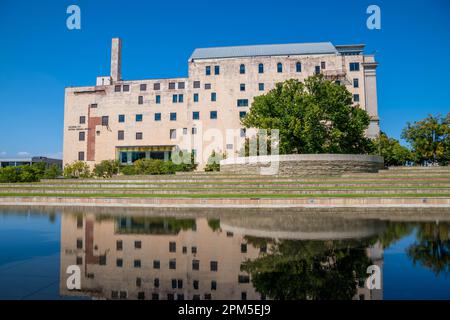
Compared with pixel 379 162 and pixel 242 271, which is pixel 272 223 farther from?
pixel 379 162

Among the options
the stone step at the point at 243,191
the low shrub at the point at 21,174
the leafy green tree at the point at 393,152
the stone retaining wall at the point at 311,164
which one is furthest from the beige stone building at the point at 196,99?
the stone step at the point at 243,191

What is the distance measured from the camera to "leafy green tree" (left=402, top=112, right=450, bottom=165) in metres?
41.1

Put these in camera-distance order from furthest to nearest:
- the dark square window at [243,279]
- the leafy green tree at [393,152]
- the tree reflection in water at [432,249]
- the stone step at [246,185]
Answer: the leafy green tree at [393,152]
the stone step at [246,185]
the tree reflection in water at [432,249]
the dark square window at [243,279]

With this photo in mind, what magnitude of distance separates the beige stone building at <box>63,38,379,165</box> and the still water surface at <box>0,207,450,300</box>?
37905 millimetres

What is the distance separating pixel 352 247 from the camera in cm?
845

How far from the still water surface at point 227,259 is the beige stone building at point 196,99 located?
124ft

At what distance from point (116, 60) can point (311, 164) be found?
1661 inches

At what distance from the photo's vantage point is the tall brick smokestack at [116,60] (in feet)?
179

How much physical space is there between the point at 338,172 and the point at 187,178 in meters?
14.5

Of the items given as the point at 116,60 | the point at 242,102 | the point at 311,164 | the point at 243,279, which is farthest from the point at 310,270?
the point at 116,60

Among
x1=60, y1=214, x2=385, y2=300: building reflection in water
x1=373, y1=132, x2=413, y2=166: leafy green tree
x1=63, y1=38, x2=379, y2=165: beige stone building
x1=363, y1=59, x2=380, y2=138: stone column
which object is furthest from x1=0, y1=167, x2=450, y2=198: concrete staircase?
x1=363, y1=59, x2=380, y2=138: stone column

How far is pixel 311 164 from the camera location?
28938mm

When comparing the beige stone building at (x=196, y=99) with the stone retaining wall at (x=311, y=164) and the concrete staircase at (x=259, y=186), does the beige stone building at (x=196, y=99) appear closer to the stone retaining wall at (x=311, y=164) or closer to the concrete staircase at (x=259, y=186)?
the stone retaining wall at (x=311, y=164)

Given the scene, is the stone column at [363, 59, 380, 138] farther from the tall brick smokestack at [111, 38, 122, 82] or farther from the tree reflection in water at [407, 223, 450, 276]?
the tall brick smokestack at [111, 38, 122, 82]
